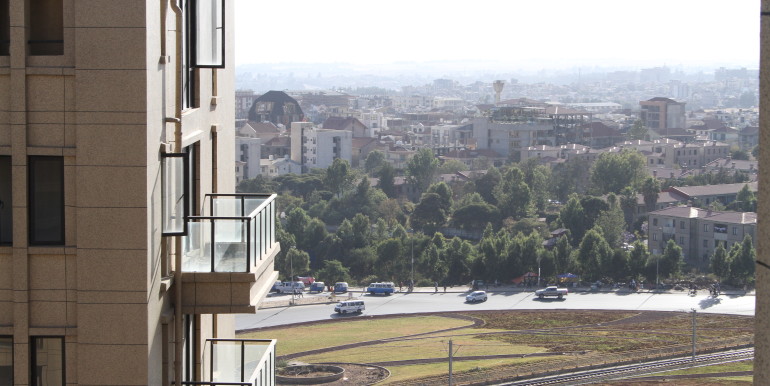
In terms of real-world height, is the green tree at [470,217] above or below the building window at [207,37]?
below

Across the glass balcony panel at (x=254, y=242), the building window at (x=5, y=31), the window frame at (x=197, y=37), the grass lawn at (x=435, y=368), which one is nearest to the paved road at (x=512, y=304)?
the grass lawn at (x=435, y=368)

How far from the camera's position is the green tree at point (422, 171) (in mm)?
56906

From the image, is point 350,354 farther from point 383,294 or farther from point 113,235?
point 113,235

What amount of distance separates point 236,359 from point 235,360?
1 centimetres

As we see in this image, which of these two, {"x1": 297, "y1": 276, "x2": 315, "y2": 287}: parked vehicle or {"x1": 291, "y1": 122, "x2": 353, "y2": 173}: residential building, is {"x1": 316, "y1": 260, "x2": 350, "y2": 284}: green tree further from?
{"x1": 291, "y1": 122, "x2": 353, "y2": 173}: residential building

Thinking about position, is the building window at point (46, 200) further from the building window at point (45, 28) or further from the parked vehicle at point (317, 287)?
the parked vehicle at point (317, 287)

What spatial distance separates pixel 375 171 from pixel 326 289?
27.6m

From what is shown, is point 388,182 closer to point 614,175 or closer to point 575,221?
point 614,175

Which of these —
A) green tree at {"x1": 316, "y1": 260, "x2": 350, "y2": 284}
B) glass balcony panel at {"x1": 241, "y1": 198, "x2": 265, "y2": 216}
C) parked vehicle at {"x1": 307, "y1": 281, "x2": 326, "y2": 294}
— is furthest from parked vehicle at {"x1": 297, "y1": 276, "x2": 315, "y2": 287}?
glass balcony panel at {"x1": 241, "y1": 198, "x2": 265, "y2": 216}

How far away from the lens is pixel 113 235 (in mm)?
3104

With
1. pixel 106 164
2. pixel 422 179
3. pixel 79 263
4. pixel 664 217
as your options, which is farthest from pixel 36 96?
pixel 422 179

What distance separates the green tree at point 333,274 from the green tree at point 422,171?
65.0 feet

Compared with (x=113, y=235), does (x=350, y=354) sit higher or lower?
lower

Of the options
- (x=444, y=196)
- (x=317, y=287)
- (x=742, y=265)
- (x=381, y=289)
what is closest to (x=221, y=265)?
(x=381, y=289)
